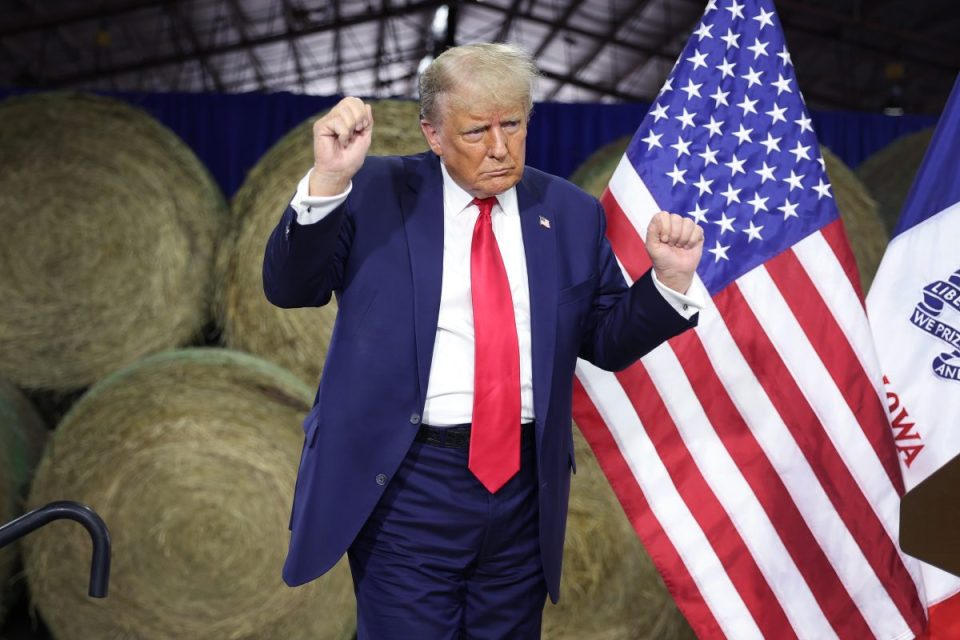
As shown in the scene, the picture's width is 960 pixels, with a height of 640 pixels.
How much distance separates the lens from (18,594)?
426cm

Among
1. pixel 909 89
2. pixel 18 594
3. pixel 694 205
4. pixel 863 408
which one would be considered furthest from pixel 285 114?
pixel 909 89

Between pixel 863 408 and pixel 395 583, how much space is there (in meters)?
1.50

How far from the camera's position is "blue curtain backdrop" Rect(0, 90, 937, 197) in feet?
21.7

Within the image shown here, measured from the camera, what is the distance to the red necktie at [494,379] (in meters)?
2.21

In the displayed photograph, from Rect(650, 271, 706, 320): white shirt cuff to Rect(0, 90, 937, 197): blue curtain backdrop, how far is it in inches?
172

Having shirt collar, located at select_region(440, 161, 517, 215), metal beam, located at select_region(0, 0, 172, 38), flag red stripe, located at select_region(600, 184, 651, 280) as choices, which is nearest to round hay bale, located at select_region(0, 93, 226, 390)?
flag red stripe, located at select_region(600, 184, 651, 280)

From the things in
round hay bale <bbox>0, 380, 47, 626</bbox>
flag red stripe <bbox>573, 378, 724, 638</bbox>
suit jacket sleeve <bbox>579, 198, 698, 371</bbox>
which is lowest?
round hay bale <bbox>0, 380, 47, 626</bbox>

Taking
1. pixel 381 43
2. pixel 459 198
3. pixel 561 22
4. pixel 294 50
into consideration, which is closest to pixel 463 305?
pixel 459 198

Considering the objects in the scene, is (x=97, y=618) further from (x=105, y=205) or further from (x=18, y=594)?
(x=105, y=205)

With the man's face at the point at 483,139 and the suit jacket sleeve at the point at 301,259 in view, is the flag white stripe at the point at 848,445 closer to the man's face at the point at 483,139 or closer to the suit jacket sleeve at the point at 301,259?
the man's face at the point at 483,139

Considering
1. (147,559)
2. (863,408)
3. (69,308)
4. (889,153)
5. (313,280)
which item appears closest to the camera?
(313,280)

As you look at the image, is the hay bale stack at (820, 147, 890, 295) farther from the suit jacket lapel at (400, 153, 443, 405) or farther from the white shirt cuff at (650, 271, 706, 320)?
the suit jacket lapel at (400, 153, 443, 405)

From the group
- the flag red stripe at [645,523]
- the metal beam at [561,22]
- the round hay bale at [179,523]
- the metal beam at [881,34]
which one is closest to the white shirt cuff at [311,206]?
the flag red stripe at [645,523]

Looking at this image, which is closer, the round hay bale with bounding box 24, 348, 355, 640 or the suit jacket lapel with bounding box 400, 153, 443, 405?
the suit jacket lapel with bounding box 400, 153, 443, 405
